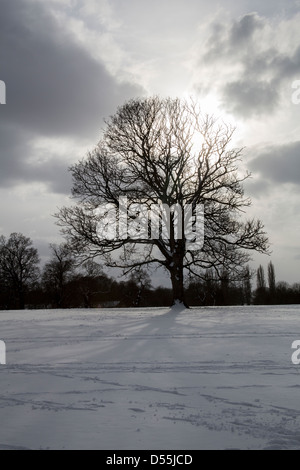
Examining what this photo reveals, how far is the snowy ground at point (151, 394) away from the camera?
4465mm

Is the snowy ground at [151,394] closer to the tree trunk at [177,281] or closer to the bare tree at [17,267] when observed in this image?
the tree trunk at [177,281]

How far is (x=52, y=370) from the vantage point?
277 inches

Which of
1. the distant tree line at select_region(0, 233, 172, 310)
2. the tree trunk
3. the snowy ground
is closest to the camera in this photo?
the snowy ground

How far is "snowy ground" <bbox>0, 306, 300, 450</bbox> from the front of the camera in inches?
176

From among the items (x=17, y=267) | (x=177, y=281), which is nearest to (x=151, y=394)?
(x=177, y=281)

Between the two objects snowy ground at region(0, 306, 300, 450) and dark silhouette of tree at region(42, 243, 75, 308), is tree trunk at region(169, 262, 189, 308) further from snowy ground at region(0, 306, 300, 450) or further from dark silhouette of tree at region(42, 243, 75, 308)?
dark silhouette of tree at region(42, 243, 75, 308)

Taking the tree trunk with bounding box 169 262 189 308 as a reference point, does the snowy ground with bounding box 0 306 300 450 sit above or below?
below

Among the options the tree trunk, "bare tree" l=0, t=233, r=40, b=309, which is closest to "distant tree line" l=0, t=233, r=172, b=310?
"bare tree" l=0, t=233, r=40, b=309

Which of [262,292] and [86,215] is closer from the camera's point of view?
[86,215]
